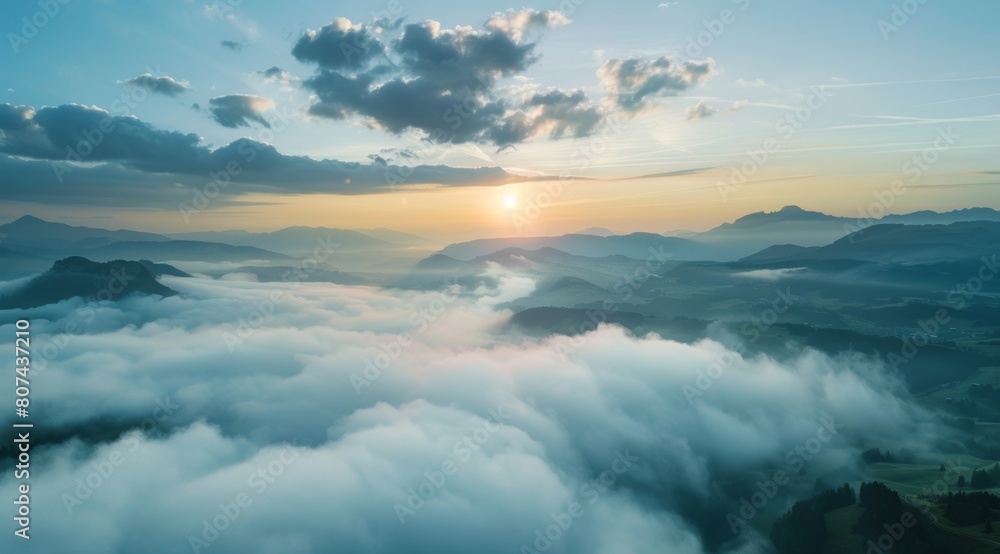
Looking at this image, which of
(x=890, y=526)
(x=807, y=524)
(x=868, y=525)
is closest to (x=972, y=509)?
(x=890, y=526)

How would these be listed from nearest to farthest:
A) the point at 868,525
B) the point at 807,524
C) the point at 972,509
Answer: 1. the point at 972,509
2. the point at 868,525
3. the point at 807,524

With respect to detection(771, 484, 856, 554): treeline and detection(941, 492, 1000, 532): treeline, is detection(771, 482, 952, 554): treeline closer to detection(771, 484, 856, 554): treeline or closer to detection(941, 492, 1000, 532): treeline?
detection(771, 484, 856, 554): treeline

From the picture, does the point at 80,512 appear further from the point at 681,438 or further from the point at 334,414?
the point at 681,438

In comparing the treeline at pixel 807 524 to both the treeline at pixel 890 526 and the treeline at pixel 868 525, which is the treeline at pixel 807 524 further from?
the treeline at pixel 890 526

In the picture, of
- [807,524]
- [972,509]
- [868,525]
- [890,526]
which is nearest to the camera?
[972,509]

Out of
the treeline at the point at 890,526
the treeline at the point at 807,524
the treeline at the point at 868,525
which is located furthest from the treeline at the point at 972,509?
the treeline at the point at 807,524

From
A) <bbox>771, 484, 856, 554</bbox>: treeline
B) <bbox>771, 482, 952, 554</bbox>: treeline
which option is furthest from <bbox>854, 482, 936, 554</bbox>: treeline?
<bbox>771, 484, 856, 554</bbox>: treeline

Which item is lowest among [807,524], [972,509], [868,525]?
[807,524]

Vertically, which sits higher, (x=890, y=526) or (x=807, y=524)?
(x=890, y=526)

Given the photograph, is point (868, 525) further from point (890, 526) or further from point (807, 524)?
point (807, 524)
